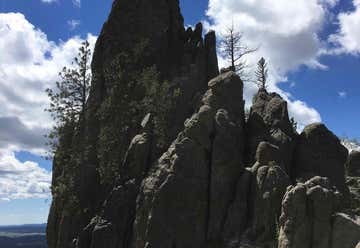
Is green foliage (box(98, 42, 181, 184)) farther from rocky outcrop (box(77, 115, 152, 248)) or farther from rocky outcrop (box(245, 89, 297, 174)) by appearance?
rocky outcrop (box(245, 89, 297, 174))

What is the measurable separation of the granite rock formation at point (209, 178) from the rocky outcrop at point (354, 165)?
0.44ft

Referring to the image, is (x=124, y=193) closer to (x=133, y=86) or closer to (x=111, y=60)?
(x=133, y=86)

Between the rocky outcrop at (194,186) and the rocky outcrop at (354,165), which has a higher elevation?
the rocky outcrop at (354,165)

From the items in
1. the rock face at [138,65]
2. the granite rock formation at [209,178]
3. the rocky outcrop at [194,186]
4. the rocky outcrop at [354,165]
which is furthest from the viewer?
the rocky outcrop at [354,165]

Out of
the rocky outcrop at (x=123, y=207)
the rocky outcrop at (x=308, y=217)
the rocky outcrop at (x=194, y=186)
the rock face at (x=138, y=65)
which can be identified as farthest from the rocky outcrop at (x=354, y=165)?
the rocky outcrop at (x=308, y=217)

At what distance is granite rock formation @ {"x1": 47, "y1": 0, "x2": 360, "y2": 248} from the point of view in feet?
98.4

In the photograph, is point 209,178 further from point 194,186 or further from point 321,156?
point 321,156

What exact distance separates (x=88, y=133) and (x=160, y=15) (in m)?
19.7

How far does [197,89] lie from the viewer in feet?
187

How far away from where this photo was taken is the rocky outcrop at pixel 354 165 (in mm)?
62388

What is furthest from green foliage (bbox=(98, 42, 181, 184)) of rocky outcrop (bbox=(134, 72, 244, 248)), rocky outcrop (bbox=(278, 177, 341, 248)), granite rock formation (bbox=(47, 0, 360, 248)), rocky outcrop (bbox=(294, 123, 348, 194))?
rocky outcrop (bbox=(278, 177, 341, 248))

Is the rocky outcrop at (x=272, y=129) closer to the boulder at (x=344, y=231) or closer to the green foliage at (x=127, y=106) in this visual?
the green foliage at (x=127, y=106)

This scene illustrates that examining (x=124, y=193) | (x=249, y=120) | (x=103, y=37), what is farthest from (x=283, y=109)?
(x=103, y=37)

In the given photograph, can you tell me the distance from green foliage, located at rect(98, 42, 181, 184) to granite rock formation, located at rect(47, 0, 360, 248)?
59cm
